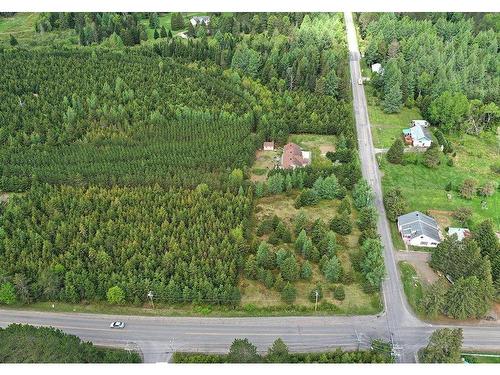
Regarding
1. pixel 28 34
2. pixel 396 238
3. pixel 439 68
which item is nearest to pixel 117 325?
pixel 396 238

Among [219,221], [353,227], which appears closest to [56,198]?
[219,221]

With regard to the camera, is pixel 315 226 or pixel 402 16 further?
pixel 402 16

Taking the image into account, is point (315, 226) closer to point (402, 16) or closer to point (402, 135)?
point (402, 135)

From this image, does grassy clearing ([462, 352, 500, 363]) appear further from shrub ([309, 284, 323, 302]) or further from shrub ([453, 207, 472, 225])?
shrub ([453, 207, 472, 225])

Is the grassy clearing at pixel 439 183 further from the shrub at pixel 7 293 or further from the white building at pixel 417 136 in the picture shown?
the shrub at pixel 7 293

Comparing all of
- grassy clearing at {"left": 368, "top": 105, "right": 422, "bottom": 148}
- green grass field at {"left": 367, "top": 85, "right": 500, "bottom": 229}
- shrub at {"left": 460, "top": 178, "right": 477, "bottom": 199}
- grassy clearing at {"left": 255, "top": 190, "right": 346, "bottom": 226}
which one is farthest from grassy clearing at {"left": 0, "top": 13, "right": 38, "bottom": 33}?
shrub at {"left": 460, "top": 178, "right": 477, "bottom": 199}

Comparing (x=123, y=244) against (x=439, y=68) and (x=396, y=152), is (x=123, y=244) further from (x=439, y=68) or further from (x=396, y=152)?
(x=439, y=68)
